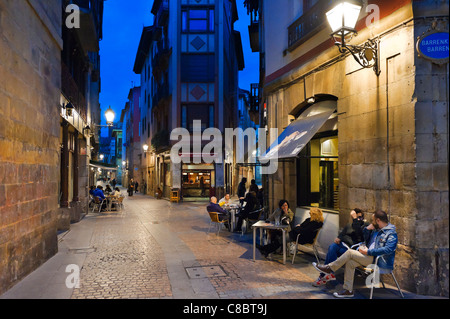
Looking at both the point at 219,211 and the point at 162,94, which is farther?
the point at 162,94

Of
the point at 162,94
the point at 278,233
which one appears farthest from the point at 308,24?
the point at 162,94

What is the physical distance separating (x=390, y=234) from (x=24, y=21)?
700cm

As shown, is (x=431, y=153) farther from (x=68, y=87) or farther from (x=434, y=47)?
A: (x=68, y=87)

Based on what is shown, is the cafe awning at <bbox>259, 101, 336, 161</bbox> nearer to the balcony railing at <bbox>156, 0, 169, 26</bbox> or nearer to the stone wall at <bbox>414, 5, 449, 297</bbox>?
the stone wall at <bbox>414, 5, 449, 297</bbox>

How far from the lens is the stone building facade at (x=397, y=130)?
17.8 ft

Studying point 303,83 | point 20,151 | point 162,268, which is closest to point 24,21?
point 20,151

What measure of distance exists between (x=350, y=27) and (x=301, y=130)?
2.81 m

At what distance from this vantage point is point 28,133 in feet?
21.7

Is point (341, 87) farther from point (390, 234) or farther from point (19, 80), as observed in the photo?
point (19, 80)

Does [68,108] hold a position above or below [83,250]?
above

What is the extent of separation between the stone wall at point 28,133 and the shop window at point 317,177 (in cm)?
602

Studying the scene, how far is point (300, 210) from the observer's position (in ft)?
30.4

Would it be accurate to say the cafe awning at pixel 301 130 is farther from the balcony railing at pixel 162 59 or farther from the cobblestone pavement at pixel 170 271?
the balcony railing at pixel 162 59

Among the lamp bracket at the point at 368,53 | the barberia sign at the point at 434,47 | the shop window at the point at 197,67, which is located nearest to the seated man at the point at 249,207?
the lamp bracket at the point at 368,53
